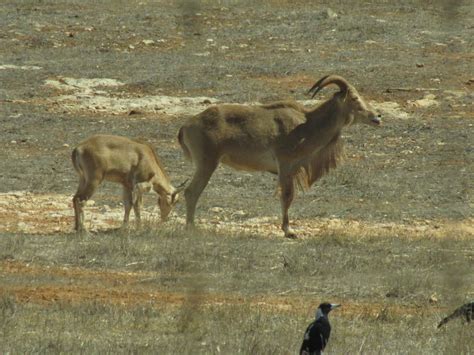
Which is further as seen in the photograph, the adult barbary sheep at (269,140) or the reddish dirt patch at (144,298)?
the adult barbary sheep at (269,140)

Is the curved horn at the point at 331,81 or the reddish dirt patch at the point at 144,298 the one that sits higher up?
the reddish dirt patch at the point at 144,298

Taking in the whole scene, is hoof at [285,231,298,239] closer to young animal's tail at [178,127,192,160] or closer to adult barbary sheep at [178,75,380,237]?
adult barbary sheep at [178,75,380,237]

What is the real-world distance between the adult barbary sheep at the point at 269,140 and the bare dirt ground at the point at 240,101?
676 millimetres

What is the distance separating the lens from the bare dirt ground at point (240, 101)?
517 inches

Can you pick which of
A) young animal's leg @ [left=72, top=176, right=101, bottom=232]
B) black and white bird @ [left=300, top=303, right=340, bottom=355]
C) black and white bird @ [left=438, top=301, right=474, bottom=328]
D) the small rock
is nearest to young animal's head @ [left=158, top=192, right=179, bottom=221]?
young animal's leg @ [left=72, top=176, right=101, bottom=232]

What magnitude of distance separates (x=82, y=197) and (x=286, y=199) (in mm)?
2736

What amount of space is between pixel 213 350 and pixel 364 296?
11.9 feet

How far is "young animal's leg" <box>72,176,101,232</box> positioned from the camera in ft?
54.4

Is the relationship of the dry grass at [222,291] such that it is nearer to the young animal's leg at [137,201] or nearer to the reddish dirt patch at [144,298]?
the reddish dirt patch at [144,298]

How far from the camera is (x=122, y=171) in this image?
17.6 metres

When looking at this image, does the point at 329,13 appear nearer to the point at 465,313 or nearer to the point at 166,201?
the point at 166,201

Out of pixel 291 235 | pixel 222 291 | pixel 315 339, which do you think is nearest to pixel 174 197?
pixel 291 235

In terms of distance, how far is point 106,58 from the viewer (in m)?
29.9

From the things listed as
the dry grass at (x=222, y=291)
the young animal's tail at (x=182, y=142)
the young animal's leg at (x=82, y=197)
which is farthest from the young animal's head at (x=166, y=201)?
the dry grass at (x=222, y=291)
